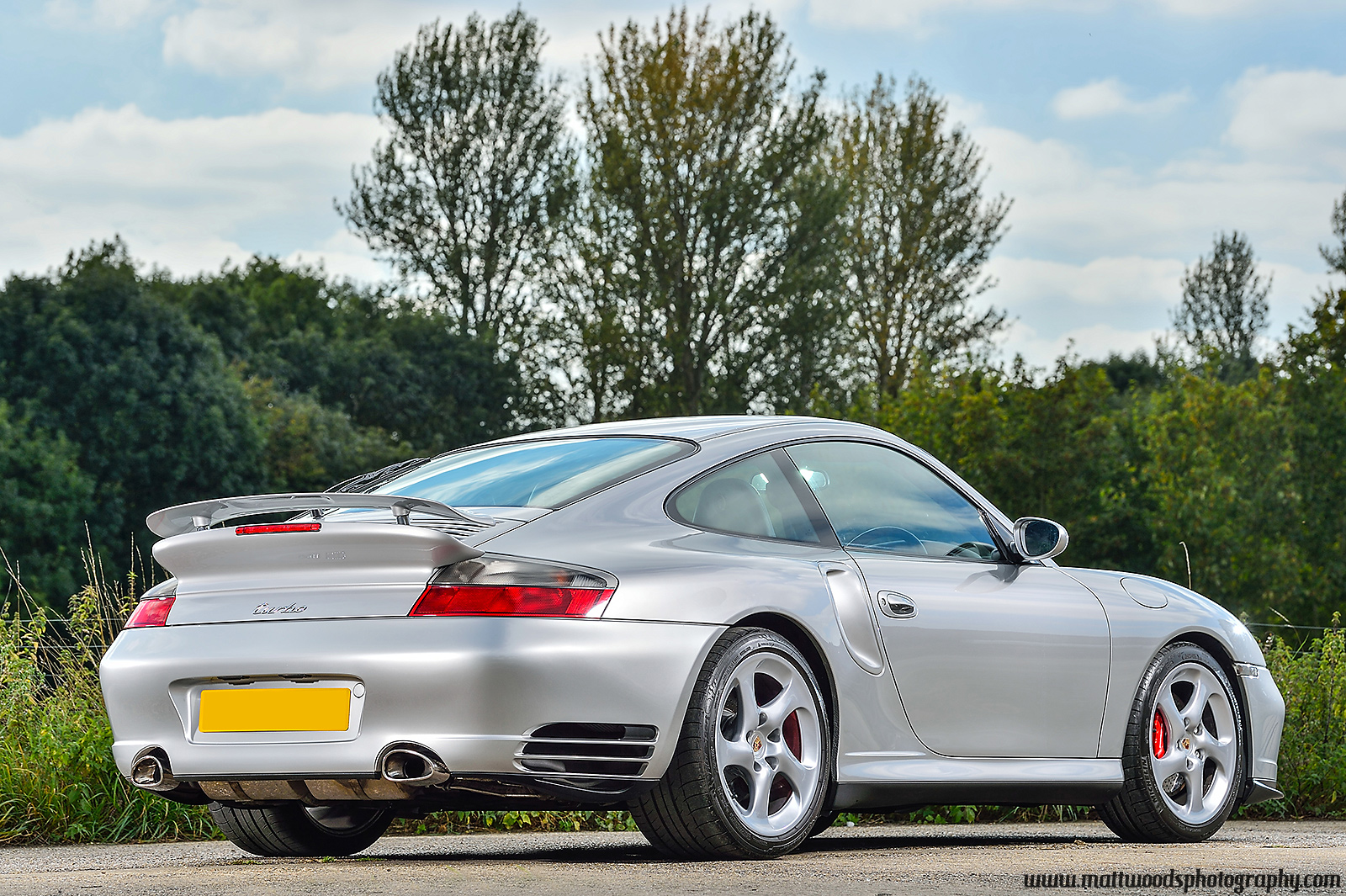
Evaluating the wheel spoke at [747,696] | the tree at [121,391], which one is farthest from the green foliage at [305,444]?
the wheel spoke at [747,696]

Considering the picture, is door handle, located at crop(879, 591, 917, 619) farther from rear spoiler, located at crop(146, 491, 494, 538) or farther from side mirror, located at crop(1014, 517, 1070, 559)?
rear spoiler, located at crop(146, 491, 494, 538)

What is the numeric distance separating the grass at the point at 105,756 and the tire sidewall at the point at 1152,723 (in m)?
1.74

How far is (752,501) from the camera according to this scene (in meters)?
5.40

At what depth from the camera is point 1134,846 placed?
601cm

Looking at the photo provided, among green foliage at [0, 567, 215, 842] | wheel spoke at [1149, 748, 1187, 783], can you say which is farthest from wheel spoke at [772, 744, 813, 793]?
green foliage at [0, 567, 215, 842]

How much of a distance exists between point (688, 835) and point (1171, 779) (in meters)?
2.44

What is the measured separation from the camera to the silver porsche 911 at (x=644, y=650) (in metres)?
4.57

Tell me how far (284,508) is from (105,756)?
289 cm

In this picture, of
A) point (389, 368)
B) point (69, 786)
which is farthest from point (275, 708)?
point (389, 368)

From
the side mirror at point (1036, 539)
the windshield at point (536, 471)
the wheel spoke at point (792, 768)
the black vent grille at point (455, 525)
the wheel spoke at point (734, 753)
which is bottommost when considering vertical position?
the wheel spoke at point (792, 768)

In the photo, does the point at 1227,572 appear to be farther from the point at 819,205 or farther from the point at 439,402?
the point at 439,402

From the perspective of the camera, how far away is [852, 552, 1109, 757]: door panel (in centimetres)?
551

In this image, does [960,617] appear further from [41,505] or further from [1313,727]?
[41,505]

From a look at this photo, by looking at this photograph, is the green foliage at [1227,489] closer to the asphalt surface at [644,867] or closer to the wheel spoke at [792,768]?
the asphalt surface at [644,867]
